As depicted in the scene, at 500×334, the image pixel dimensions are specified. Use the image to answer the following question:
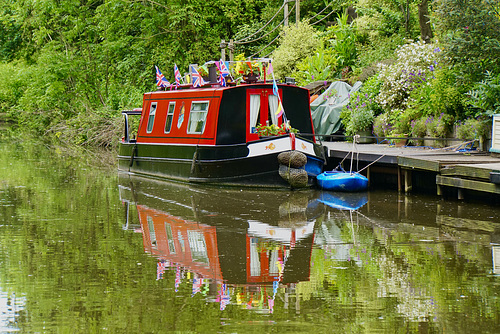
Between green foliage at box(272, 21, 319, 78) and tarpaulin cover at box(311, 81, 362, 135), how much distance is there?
5.03 metres

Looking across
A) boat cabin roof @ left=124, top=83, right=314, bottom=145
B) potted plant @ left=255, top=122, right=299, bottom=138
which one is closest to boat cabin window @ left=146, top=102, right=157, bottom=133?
boat cabin roof @ left=124, top=83, right=314, bottom=145

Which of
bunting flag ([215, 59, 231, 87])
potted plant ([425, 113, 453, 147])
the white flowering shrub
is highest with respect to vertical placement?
the white flowering shrub

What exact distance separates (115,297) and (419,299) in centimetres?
304

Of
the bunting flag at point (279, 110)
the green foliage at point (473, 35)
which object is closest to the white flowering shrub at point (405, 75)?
the green foliage at point (473, 35)

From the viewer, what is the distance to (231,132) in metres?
16.7

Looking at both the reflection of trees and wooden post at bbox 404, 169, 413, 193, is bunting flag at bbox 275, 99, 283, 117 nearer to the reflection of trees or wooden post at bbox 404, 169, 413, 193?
wooden post at bbox 404, 169, 413, 193

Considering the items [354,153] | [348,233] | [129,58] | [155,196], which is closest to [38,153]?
[129,58]

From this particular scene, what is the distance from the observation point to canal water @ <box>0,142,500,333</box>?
681 centimetres

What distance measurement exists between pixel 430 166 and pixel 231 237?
15.5 ft

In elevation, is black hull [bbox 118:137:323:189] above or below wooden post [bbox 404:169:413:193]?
above

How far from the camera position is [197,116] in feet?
58.1

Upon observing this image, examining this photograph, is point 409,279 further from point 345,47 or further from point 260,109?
point 345,47

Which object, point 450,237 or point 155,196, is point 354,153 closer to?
point 155,196

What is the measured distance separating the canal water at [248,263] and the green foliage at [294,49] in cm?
1274
